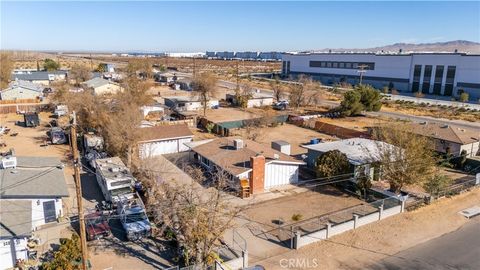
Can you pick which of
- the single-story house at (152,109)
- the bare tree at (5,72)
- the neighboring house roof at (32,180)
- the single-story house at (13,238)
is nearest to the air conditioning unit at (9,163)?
the neighboring house roof at (32,180)

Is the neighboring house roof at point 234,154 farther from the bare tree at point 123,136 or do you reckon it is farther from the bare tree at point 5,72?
the bare tree at point 5,72

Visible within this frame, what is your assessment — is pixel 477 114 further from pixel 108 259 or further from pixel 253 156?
pixel 108 259

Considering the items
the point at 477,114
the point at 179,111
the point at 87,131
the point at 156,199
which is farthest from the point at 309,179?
the point at 477,114

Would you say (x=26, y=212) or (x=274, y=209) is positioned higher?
(x=26, y=212)

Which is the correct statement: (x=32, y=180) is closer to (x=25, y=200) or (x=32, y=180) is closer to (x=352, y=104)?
(x=25, y=200)

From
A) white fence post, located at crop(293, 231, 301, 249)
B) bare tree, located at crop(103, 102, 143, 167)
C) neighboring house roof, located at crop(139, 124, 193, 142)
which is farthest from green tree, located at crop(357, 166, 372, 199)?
bare tree, located at crop(103, 102, 143, 167)

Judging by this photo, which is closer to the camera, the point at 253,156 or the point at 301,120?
the point at 253,156
